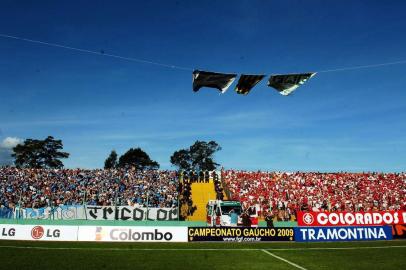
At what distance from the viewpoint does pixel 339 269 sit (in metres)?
14.1

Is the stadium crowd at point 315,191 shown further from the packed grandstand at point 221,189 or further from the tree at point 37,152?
the tree at point 37,152

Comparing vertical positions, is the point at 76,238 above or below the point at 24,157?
below

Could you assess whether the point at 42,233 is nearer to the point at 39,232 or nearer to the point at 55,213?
the point at 39,232

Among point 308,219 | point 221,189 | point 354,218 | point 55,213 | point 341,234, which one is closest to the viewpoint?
point 341,234

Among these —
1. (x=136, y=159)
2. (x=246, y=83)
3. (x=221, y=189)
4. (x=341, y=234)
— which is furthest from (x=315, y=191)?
(x=136, y=159)

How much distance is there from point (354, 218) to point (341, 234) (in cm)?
578

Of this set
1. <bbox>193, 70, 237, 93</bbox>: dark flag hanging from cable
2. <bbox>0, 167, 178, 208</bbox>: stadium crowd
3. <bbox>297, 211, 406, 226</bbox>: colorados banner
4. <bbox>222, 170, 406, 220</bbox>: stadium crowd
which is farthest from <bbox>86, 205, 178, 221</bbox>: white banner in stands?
<bbox>193, 70, 237, 93</bbox>: dark flag hanging from cable

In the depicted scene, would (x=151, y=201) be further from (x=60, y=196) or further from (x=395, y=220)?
(x=395, y=220)

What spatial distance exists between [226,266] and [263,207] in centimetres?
2327

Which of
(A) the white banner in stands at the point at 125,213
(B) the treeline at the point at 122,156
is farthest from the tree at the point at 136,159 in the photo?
(A) the white banner in stands at the point at 125,213

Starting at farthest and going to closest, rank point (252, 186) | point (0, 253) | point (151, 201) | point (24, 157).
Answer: point (24, 157)
point (252, 186)
point (151, 201)
point (0, 253)

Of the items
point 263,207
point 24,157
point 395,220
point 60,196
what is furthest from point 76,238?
point 24,157

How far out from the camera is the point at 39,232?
2425 cm

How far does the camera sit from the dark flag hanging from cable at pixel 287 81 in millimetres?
16438
